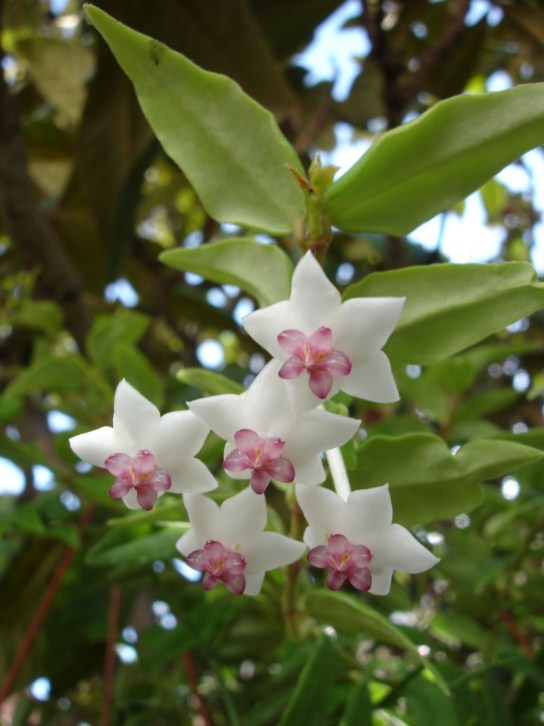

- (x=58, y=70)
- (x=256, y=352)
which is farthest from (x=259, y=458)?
(x=58, y=70)

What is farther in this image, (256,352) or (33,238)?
(256,352)

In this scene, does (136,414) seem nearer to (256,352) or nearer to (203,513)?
(203,513)

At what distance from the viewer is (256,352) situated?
1539 millimetres

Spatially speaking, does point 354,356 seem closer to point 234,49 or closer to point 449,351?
point 449,351

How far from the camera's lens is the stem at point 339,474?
0.47 m

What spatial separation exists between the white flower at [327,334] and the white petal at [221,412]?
4 centimetres

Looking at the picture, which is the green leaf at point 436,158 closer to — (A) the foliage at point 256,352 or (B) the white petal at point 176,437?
(A) the foliage at point 256,352

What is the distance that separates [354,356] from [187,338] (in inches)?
50.9

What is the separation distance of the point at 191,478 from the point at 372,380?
0.38 ft

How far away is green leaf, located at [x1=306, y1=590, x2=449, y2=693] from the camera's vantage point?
1.55ft

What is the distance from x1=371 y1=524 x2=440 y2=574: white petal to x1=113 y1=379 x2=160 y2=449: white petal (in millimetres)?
141

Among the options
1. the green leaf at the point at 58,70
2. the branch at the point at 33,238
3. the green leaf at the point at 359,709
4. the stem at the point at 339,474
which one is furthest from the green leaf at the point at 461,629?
the green leaf at the point at 58,70

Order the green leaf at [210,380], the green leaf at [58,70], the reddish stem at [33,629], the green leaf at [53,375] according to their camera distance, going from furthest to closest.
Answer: the green leaf at [58,70]
the green leaf at [53,375]
the reddish stem at [33,629]
the green leaf at [210,380]

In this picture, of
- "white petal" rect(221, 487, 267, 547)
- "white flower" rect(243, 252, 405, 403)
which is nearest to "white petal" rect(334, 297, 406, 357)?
"white flower" rect(243, 252, 405, 403)
